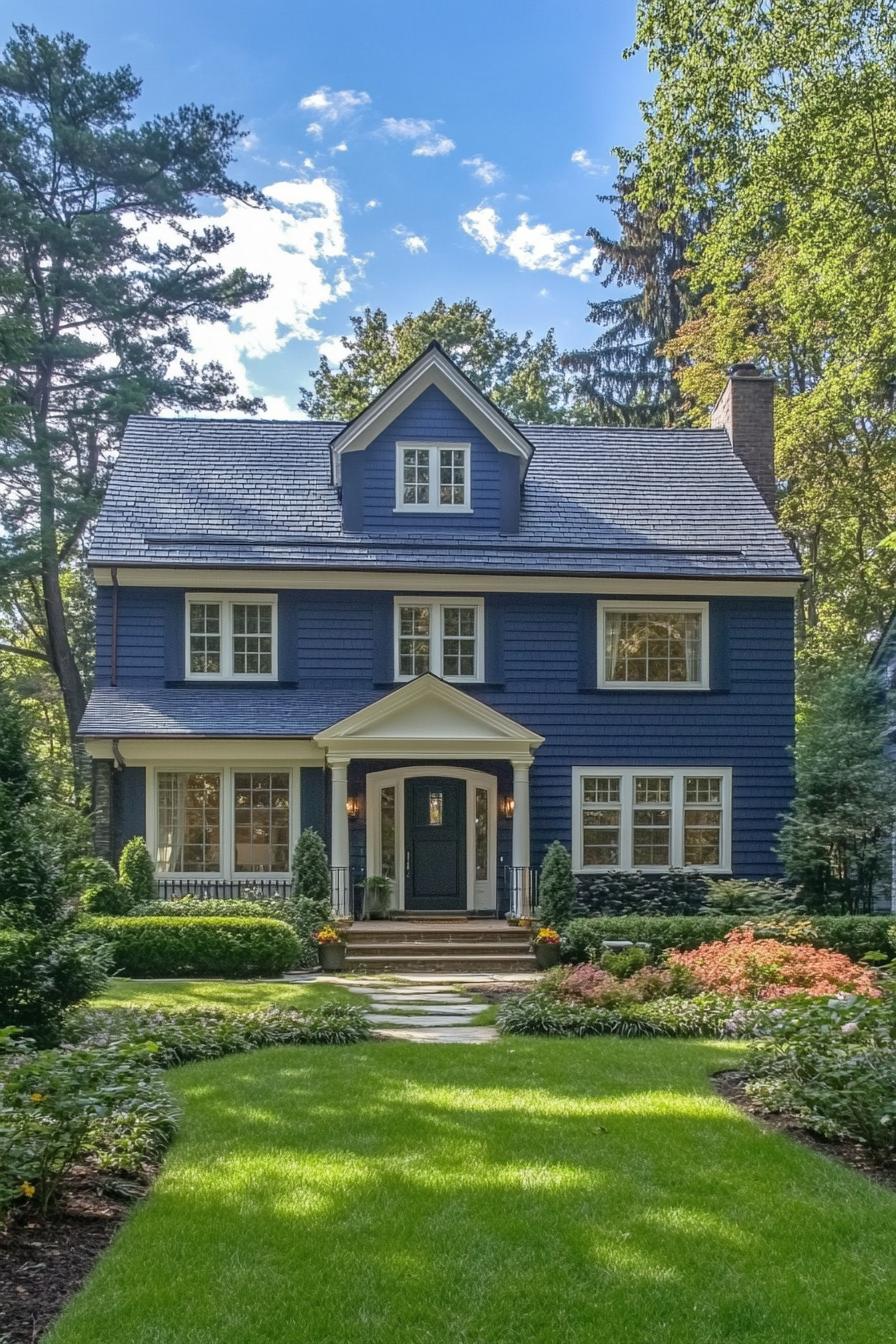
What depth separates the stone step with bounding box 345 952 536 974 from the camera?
13.8 metres

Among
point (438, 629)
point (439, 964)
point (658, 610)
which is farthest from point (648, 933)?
point (438, 629)

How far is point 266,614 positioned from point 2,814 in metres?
8.77

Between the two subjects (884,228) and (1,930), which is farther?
(884,228)

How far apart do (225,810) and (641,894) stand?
6.57 meters

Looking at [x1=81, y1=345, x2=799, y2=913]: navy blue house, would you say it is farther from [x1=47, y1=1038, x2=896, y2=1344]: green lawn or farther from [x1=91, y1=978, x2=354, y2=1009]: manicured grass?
[x1=47, y1=1038, x2=896, y2=1344]: green lawn

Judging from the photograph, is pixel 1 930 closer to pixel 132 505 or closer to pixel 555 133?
pixel 132 505

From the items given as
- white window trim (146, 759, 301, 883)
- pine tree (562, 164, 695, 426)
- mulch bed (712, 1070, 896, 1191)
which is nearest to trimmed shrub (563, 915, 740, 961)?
white window trim (146, 759, 301, 883)

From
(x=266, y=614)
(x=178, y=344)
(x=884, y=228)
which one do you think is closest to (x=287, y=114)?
(x=266, y=614)

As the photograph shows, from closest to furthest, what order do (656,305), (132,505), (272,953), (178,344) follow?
1. (272,953)
2. (132,505)
3. (178,344)
4. (656,305)

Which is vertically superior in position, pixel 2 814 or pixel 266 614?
pixel 266 614

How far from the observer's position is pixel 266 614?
16984mm

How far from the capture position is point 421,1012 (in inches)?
413

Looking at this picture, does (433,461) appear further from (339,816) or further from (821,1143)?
(821,1143)

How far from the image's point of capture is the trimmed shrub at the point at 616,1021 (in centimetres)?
929
